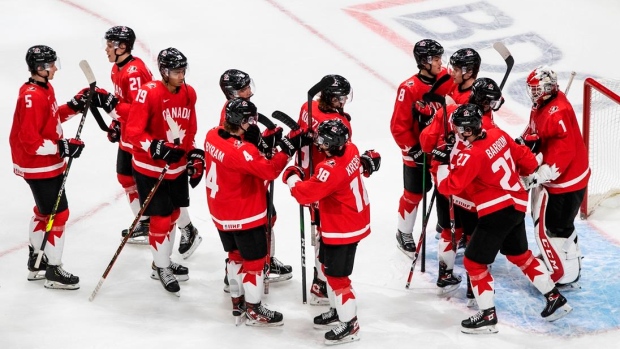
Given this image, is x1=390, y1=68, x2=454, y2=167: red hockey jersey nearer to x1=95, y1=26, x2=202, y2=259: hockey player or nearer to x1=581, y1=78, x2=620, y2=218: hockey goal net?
x1=581, y1=78, x2=620, y2=218: hockey goal net

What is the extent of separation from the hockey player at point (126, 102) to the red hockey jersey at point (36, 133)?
13.6 inches

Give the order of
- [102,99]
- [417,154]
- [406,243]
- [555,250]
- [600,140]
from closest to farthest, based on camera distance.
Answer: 1. [555,250]
2. [102,99]
3. [417,154]
4. [406,243]
5. [600,140]

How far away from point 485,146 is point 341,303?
1101mm

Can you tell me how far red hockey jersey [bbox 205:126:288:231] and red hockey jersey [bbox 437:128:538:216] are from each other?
0.90 m

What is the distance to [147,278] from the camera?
5.96 metres

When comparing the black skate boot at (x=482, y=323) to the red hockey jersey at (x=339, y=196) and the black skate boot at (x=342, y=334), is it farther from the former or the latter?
the red hockey jersey at (x=339, y=196)

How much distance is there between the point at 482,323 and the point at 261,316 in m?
1.19

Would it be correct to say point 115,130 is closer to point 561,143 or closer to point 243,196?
point 243,196

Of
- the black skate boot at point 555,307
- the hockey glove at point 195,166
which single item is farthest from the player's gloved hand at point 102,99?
the black skate boot at point 555,307

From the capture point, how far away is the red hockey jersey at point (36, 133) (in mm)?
5457

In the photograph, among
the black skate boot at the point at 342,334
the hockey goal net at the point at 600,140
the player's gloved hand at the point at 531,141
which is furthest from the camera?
the hockey goal net at the point at 600,140

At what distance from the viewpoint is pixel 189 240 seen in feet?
20.6

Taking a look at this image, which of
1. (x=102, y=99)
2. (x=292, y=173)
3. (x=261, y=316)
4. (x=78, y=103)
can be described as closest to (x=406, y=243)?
(x=261, y=316)

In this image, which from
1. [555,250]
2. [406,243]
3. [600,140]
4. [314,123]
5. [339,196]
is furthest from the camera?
[600,140]
